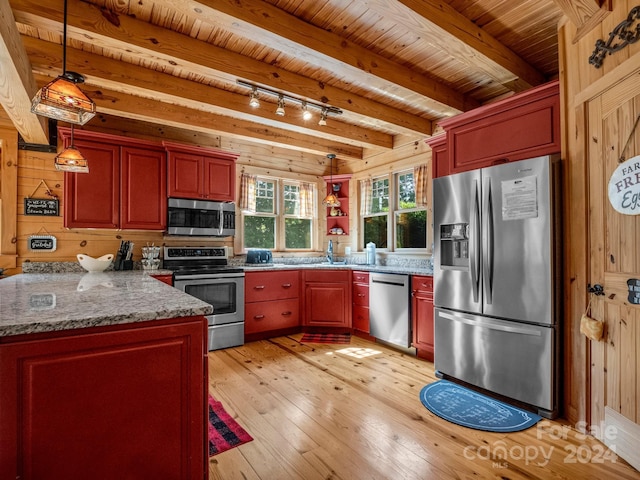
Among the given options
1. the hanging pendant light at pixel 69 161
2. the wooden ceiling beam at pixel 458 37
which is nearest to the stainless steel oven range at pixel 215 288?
the hanging pendant light at pixel 69 161

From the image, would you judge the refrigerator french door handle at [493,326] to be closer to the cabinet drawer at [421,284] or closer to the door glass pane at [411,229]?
the cabinet drawer at [421,284]

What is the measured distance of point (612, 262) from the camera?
191cm

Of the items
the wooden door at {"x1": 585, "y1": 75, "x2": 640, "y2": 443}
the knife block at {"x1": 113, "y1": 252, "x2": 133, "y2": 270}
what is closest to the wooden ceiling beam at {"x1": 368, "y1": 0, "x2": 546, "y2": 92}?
the wooden door at {"x1": 585, "y1": 75, "x2": 640, "y2": 443}

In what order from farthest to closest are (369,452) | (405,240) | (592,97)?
(405,240) < (592,97) < (369,452)

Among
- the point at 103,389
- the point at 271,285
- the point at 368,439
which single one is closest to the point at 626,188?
the point at 368,439

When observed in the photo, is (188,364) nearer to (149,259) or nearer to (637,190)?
(637,190)

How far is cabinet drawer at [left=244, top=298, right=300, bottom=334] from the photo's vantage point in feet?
13.2

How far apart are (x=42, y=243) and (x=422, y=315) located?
4.04m

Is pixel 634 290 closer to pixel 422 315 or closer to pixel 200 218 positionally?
pixel 422 315

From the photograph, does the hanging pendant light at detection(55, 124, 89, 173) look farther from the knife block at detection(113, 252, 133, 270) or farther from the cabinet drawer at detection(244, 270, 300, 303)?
the cabinet drawer at detection(244, 270, 300, 303)

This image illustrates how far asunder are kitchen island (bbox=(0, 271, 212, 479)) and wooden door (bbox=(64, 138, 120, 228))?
2.28 meters

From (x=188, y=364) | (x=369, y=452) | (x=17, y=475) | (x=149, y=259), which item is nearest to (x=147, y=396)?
(x=188, y=364)

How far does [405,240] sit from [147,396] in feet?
12.6

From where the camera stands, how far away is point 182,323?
1347 mm
